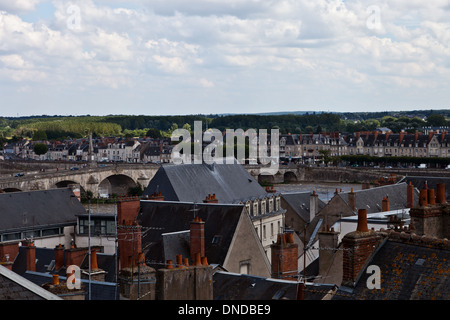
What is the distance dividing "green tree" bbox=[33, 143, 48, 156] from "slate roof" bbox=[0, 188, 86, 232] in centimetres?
12311

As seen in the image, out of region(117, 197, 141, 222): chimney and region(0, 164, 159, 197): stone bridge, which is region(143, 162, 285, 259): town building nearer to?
region(117, 197, 141, 222): chimney

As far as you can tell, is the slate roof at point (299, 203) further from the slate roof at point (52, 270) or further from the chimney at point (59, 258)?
the chimney at point (59, 258)

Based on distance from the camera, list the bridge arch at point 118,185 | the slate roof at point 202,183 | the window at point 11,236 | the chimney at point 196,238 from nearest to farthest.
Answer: the chimney at point 196,238 → the window at point 11,236 → the slate roof at point 202,183 → the bridge arch at point 118,185

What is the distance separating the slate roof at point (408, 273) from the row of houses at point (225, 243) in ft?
→ 0.05

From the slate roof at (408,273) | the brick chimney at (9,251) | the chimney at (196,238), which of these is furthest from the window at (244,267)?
the slate roof at (408,273)

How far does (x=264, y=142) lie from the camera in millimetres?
139875

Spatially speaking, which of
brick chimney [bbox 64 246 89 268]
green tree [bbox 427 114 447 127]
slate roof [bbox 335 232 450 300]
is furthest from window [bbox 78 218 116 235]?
green tree [bbox 427 114 447 127]

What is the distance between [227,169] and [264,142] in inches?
3889

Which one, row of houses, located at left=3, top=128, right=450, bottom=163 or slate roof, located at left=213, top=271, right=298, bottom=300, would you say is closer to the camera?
slate roof, located at left=213, top=271, right=298, bottom=300

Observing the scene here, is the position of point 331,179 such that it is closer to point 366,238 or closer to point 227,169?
point 227,169

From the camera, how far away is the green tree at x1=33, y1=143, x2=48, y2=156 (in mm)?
155188

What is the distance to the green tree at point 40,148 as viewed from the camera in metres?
155
